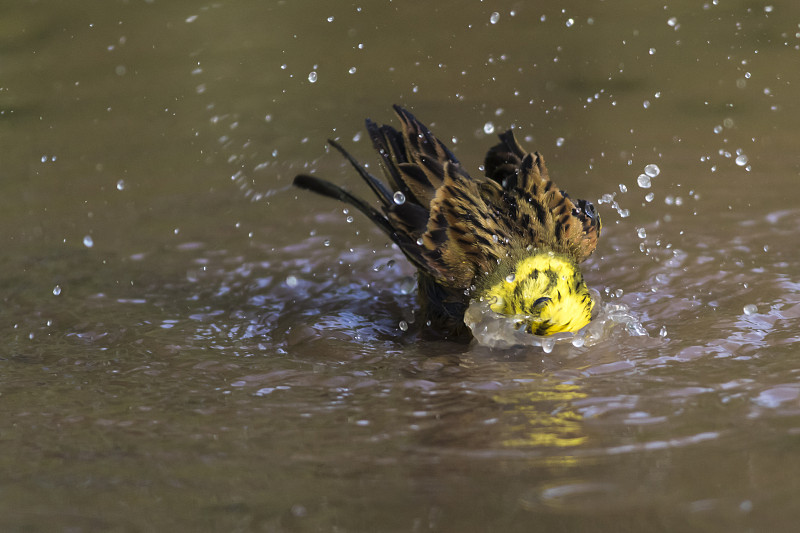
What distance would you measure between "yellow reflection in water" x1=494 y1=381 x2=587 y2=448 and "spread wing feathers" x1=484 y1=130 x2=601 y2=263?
2.17ft

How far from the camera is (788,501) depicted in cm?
238

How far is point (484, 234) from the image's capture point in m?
3.68

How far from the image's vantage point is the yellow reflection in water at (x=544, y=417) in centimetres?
280

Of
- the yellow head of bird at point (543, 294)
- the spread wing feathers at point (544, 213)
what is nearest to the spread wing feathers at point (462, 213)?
the spread wing feathers at point (544, 213)

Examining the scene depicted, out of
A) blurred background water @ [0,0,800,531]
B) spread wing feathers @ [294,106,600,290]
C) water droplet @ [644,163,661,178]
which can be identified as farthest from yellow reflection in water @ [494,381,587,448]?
water droplet @ [644,163,661,178]

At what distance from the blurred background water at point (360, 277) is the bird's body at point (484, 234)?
0.24m

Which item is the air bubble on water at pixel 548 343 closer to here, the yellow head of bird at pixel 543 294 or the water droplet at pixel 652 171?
the yellow head of bird at pixel 543 294

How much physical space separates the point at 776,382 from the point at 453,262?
1.25 meters

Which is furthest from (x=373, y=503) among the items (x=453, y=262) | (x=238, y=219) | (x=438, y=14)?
(x=438, y=14)

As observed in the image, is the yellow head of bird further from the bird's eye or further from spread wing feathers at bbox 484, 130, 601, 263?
spread wing feathers at bbox 484, 130, 601, 263

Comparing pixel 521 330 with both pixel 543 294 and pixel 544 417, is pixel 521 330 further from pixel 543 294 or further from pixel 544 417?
pixel 544 417

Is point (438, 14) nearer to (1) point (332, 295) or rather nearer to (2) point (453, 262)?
(1) point (332, 295)

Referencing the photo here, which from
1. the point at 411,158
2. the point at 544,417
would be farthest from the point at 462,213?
the point at 544,417

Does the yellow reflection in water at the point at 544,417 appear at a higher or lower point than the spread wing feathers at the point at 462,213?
lower
